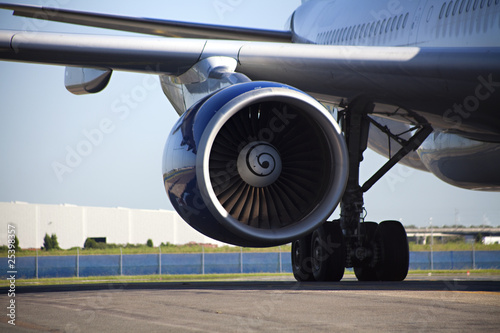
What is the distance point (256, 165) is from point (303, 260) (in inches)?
144

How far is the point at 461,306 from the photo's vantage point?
20.6ft

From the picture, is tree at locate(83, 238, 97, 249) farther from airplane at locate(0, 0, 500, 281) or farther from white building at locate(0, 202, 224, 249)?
airplane at locate(0, 0, 500, 281)

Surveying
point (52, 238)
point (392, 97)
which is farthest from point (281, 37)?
point (52, 238)

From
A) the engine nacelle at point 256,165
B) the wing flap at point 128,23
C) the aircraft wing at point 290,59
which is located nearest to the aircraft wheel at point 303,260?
the aircraft wing at point 290,59

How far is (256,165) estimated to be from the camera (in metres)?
7.61

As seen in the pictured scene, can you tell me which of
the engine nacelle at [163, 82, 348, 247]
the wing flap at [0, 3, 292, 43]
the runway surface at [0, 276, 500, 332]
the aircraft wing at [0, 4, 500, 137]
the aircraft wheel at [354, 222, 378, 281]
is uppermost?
the wing flap at [0, 3, 292, 43]

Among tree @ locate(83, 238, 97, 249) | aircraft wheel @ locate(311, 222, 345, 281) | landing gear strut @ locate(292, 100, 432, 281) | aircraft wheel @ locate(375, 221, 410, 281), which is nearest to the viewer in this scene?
landing gear strut @ locate(292, 100, 432, 281)

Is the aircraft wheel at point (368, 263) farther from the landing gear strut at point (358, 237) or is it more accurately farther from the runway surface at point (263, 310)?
the runway surface at point (263, 310)

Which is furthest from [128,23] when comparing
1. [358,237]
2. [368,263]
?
[368,263]

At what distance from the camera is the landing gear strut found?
10.1m

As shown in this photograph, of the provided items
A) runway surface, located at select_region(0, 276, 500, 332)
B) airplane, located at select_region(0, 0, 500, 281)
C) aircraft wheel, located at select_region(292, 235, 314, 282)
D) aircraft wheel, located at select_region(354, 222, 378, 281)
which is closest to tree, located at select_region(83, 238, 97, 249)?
airplane, located at select_region(0, 0, 500, 281)

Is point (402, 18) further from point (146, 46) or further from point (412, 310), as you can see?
point (412, 310)

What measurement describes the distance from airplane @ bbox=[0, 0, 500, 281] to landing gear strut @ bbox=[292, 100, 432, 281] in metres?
0.02

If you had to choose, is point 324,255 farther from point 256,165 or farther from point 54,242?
point 54,242
